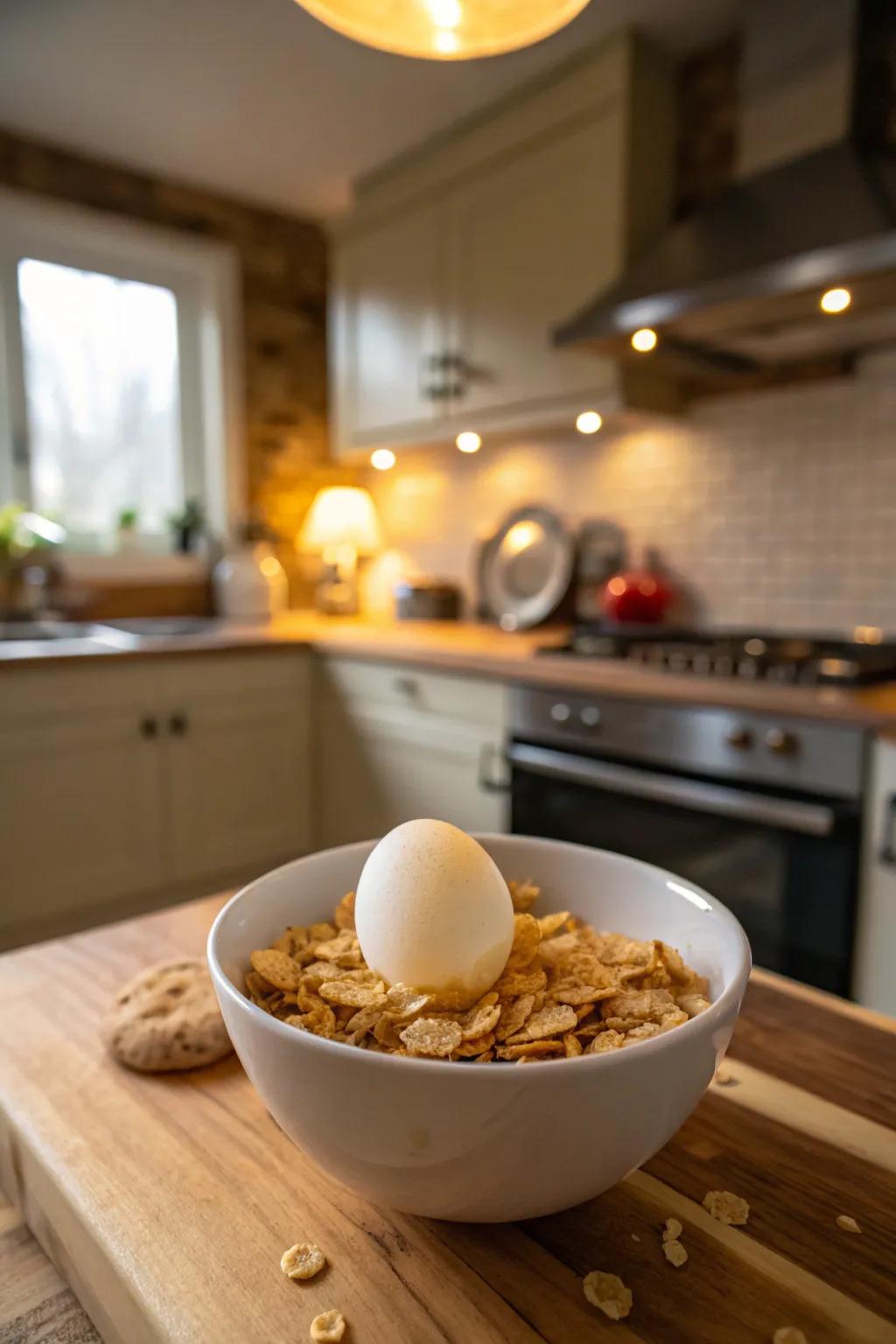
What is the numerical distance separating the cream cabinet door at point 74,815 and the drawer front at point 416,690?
0.54 m

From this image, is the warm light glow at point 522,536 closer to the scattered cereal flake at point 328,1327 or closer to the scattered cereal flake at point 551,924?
the scattered cereal flake at point 551,924

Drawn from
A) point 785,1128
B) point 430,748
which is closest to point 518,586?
point 430,748

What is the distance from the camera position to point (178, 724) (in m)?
2.28

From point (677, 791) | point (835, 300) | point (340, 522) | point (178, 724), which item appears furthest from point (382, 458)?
point (677, 791)

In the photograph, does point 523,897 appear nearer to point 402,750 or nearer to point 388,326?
point 402,750

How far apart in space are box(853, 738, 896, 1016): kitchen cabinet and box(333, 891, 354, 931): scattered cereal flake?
106 centimetres

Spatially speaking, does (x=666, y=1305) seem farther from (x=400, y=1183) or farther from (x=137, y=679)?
(x=137, y=679)

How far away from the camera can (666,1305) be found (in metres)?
0.40

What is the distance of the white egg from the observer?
482 millimetres

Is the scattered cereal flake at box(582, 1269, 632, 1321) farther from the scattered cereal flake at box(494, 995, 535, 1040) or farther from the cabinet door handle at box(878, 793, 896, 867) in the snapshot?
the cabinet door handle at box(878, 793, 896, 867)

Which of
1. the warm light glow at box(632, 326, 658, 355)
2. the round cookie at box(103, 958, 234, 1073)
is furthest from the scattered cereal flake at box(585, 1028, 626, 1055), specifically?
the warm light glow at box(632, 326, 658, 355)

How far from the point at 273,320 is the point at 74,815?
6.43 feet

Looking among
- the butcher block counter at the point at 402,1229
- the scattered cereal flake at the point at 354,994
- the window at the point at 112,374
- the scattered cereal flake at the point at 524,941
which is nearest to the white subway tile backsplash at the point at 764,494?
the window at the point at 112,374

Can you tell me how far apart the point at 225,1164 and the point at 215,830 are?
78.3 inches
